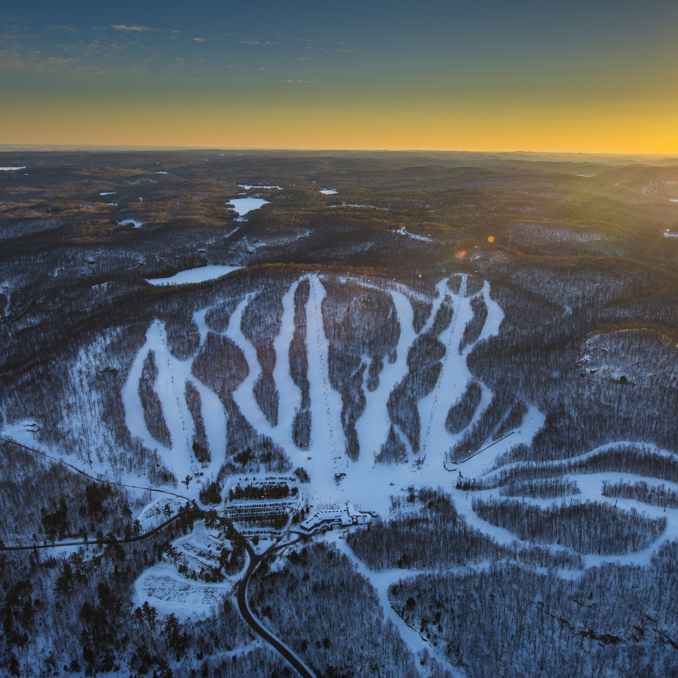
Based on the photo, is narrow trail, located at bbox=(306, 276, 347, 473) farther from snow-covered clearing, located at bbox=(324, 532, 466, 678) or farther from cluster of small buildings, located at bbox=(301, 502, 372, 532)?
snow-covered clearing, located at bbox=(324, 532, 466, 678)

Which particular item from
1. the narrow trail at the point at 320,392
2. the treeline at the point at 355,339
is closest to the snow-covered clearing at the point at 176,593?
the narrow trail at the point at 320,392

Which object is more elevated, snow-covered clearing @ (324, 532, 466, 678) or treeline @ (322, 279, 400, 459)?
treeline @ (322, 279, 400, 459)

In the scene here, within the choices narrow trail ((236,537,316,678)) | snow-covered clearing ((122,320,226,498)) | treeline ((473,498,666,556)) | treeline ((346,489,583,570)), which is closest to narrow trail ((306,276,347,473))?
treeline ((346,489,583,570))

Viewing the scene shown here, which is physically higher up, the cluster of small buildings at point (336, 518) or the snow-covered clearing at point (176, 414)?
the snow-covered clearing at point (176, 414)

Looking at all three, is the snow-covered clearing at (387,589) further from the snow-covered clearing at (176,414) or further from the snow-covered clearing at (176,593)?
the snow-covered clearing at (176,414)

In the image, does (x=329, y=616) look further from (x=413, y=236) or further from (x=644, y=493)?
(x=413, y=236)

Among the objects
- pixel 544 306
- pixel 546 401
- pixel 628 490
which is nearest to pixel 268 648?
pixel 628 490

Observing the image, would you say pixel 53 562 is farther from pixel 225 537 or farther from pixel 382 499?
pixel 382 499

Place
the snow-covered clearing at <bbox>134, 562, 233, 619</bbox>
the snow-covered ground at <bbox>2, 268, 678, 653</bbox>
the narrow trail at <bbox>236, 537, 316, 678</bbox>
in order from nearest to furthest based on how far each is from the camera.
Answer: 1. the narrow trail at <bbox>236, 537, 316, 678</bbox>
2. the snow-covered clearing at <bbox>134, 562, 233, 619</bbox>
3. the snow-covered ground at <bbox>2, 268, 678, 653</bbox>
